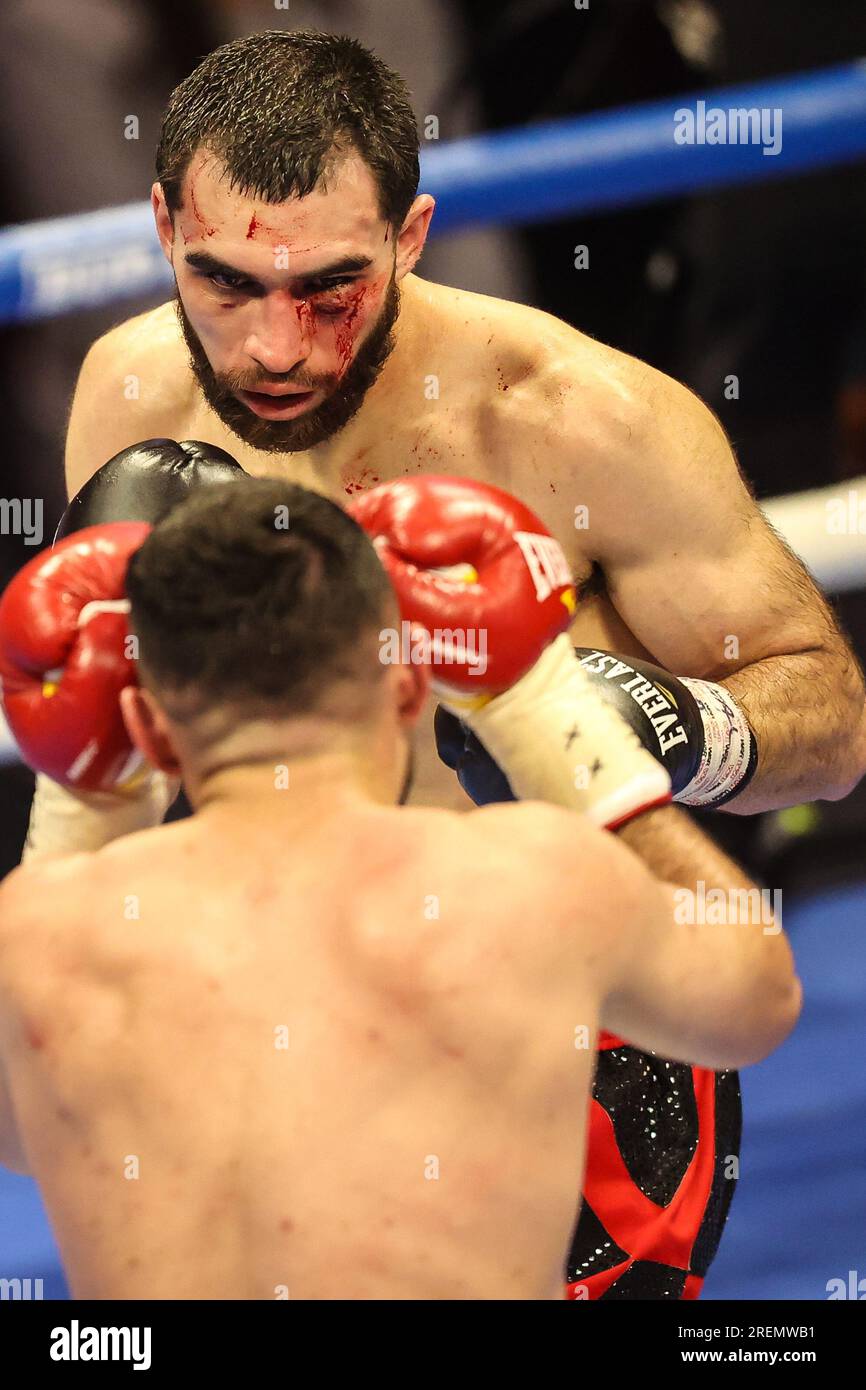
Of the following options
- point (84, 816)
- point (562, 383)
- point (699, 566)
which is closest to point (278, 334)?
point (562, 383)

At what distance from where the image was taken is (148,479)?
6.84 feet

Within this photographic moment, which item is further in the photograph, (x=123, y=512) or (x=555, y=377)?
(x=555, y=377)

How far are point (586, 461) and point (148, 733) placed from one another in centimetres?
84

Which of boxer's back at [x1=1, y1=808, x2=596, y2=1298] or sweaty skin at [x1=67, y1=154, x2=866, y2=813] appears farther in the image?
sweaty skin at [x1=67, y1=154, x2=866, y2=813]

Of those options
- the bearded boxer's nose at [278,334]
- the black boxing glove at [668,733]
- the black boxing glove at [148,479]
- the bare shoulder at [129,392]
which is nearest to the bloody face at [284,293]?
the bearded boxer's nose at [278,334]

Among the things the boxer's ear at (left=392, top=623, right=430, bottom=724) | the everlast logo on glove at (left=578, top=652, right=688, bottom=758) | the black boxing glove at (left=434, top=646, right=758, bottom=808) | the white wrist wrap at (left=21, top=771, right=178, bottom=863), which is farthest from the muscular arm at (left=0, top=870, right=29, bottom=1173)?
the everlast logo on glove at (left=578, top=652, right=688, bottom=758)

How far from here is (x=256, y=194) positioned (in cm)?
214

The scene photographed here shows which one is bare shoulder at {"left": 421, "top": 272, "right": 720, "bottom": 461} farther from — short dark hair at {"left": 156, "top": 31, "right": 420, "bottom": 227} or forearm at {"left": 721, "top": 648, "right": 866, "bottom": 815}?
forearm at {"left": 721, "top": 648, "right": 866, "bottom": 815}

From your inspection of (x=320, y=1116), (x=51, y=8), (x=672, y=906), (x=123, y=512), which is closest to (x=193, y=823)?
(x=320, y=1116)

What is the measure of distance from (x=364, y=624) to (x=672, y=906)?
323 mm

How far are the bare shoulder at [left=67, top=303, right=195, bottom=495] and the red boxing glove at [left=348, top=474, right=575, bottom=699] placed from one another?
795mm

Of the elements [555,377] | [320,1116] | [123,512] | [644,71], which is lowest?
[320,1116]

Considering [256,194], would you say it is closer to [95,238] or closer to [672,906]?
[672,906]

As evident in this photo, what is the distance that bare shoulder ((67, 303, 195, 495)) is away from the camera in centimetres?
249
